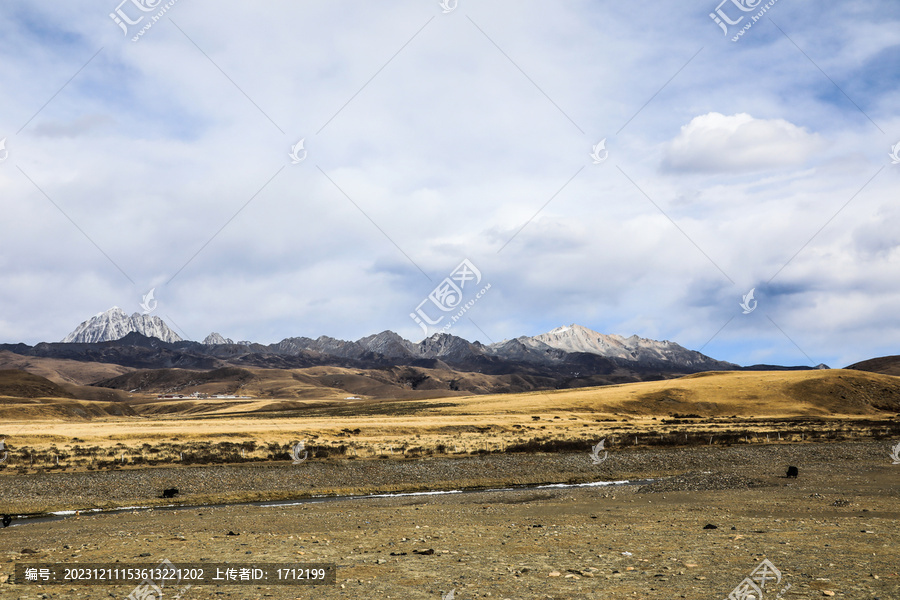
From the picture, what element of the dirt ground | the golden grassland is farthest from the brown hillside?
the dirt ground

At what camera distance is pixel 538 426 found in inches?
3430

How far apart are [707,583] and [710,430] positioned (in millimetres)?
68151

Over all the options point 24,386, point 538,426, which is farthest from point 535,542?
point 24,386

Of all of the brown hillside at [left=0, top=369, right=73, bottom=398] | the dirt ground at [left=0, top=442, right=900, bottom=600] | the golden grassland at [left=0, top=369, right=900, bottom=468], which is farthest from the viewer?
the brown hillside at [left=0, top=369, right=73, bottom=398]

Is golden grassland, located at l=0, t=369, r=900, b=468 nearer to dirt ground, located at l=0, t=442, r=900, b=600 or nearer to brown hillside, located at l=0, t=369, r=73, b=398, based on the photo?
dirt ground, located at l=0, t=442, r=900, b=600

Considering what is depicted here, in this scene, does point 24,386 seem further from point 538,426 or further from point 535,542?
point 535,542

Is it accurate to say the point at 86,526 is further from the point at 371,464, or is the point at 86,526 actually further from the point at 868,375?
the point at 868,375

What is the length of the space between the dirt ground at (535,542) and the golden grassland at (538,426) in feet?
74.4

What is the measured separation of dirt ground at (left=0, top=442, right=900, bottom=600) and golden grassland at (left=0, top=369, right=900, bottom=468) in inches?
893

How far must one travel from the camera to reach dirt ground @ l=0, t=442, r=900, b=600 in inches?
577

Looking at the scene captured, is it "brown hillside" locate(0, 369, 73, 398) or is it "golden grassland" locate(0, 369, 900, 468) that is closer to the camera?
"golden grassland" locate(0, 369, 900, 468)

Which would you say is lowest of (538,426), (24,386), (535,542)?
(538,426)

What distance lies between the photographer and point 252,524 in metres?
26.9

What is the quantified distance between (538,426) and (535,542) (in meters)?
68.1
